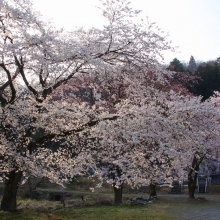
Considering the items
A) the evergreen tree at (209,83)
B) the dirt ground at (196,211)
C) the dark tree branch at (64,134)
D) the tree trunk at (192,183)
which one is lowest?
the dirt ground at (196,211)

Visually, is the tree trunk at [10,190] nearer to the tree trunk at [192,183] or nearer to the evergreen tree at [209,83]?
the tree trunk at [192,183]

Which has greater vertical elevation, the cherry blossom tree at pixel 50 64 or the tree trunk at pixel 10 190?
the cherry blossom tree at pixel 50 64

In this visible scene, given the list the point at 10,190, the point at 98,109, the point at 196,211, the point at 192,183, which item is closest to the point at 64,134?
the point at 98,109

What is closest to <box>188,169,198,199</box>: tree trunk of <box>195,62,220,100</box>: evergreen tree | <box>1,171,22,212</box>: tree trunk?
<box>1,171,22,212</box>: tree trunk

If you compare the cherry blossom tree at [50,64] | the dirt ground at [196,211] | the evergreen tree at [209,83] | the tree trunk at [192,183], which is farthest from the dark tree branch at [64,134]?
the evergreen tree at [209,83]

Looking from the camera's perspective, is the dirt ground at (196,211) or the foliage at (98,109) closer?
the foliage at (98,109)

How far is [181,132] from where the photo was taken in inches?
305

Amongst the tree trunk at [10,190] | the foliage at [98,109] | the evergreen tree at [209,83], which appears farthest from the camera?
the evergreen tree at [209,83]

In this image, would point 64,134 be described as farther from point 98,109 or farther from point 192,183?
point 192,183

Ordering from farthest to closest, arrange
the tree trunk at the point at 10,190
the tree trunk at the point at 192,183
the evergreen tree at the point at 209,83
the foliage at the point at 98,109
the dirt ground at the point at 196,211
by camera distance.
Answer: the evergreen tree at the point at 209,83
the tree trunk at the point at 192,183
the dirt ground at the point at 196,211
the tree trunk at the point at 10,190
the foliage at the point at 98,109

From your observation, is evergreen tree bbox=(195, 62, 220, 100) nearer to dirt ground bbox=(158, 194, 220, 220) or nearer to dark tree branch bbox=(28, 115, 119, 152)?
dirt ground bbox=(158, 194, 220, 220)

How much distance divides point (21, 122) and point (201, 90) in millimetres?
32886

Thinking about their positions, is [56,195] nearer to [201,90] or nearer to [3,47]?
[3,47]

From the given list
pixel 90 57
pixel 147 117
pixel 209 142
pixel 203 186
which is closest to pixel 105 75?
pixel 90 57
